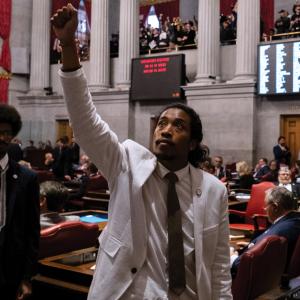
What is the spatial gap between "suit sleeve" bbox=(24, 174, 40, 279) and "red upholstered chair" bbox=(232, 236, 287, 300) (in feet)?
3.72

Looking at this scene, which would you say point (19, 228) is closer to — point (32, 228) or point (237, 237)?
point (32, 228)

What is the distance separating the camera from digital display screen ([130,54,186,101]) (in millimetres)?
16703

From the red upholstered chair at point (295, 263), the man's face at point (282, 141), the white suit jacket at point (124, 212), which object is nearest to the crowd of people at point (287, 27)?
the man's face at point (282, 141)

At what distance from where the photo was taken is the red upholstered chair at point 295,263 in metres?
3.92

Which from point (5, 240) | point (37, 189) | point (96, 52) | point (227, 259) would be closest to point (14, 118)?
point (37, 189)

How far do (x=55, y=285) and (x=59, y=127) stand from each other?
17.7 meters

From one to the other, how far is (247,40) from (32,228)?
13.9 metres

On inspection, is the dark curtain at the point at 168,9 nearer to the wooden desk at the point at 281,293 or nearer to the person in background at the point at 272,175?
the person in background at the point at 272,175

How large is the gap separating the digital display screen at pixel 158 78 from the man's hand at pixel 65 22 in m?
15.1

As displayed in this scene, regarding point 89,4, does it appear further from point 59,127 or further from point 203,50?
point 203,50

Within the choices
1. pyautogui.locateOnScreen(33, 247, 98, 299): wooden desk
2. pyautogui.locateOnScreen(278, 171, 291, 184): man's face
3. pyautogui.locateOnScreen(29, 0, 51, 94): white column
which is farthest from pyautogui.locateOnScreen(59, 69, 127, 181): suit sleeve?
pyautogui.locateOnScreen(29, 0, 51, 94): white column

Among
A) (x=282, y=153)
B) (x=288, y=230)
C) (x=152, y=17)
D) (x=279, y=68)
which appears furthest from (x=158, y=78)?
(x=288, y=230)

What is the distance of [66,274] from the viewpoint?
330 centimetres

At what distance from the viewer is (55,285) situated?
10.9 ft
